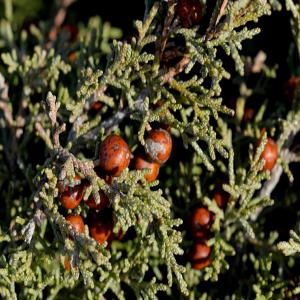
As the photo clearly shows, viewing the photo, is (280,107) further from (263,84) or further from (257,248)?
(257,248)

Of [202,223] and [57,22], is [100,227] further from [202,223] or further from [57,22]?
[57,22]

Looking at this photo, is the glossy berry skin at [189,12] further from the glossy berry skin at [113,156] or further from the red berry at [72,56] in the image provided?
the red berry at [72,56]

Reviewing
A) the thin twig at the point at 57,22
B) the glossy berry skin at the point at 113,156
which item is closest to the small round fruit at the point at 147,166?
the glossy berry skin at the point at 113,156

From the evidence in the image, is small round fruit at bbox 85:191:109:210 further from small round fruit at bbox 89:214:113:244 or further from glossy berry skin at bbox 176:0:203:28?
glossy berry skin at bbox 176:0:203:28

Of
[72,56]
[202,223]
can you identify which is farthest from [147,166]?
[72,56]

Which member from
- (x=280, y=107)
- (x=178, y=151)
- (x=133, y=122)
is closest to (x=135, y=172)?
(x=133, y=122)

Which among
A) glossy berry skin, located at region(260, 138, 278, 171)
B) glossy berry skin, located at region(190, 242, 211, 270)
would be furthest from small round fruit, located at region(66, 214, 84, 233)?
glossy berry skin, located at region(260, 138, 278, 171)

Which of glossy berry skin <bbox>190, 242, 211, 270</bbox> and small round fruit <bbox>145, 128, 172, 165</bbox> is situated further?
glossy berry skin <bbox>190, 242, 211, 270</bbox>
